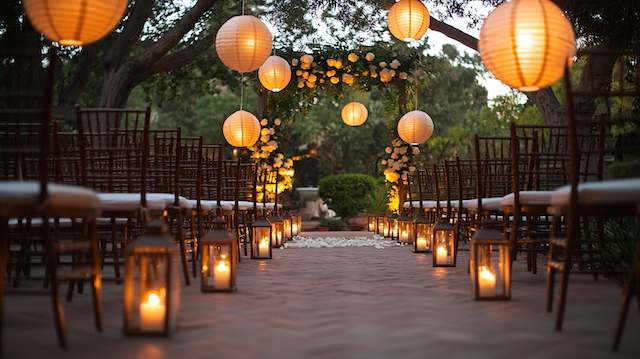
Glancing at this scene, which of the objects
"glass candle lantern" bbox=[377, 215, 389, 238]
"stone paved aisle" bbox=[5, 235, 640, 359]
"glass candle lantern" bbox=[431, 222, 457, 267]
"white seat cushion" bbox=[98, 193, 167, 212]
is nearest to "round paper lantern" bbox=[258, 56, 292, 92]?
"glass candle lantern" bbox=[377, 215, 389, 238]

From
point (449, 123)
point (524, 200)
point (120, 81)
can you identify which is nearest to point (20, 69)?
point (524, 200)

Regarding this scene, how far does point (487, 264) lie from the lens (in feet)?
12.2

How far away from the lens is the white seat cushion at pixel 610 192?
8.04 ft

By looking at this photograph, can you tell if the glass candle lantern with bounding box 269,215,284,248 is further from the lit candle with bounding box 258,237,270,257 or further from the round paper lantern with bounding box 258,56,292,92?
the round paper lantern with bounding box 258,56,292,92

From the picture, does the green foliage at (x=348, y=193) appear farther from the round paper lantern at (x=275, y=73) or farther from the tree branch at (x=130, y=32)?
the tree branch at (x=130, y=32)

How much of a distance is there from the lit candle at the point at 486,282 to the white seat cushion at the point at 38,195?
205 cm

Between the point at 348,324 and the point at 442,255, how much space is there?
3.01 m

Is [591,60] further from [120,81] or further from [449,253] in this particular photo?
[120,81]

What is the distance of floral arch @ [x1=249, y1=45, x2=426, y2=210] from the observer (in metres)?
11.9

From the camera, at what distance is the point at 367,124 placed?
22719 mm

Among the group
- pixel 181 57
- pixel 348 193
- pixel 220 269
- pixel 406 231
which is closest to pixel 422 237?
pixel 406 231

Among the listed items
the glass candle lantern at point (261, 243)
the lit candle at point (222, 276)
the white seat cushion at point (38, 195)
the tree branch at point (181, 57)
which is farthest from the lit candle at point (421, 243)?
the white seat cushion at point (38, 195)

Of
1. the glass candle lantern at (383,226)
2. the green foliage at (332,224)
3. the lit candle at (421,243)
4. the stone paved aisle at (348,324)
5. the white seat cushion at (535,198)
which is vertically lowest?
the green foliage at (332,224)

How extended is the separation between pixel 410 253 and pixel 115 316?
4.56 m
